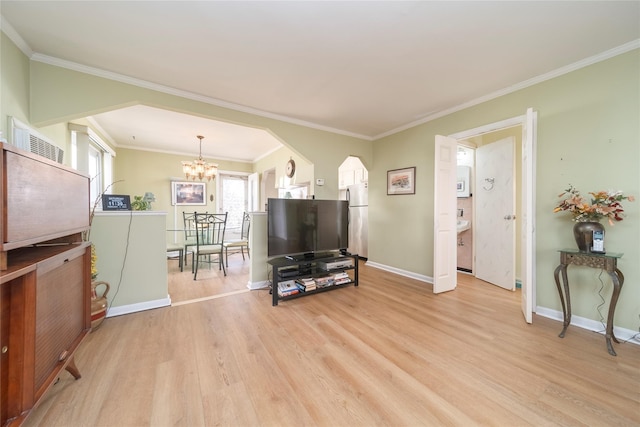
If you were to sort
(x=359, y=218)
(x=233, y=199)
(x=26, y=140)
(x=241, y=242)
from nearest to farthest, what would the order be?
1. (x=26, y=140)
2. (x=241, y=242)
3. (x=359, y=218)
4. (x=233, y=199)

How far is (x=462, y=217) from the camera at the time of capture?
Answer: 413cm

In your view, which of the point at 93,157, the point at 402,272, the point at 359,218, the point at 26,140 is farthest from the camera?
the point at 359,218

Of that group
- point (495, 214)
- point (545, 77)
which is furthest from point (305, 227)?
point (545, 77)

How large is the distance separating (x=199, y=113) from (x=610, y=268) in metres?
4.24

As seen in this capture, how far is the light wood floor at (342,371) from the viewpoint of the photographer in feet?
4.12

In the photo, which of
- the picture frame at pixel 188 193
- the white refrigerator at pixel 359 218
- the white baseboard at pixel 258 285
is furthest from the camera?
the picture frame at pixel 188 193

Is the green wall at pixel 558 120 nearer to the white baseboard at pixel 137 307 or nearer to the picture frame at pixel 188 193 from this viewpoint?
the white baseboard at pixel 137 307

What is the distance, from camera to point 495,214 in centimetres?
346

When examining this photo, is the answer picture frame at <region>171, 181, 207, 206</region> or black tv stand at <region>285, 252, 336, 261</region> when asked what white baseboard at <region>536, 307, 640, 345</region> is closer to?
black tv stand at <region>285, 252, 336, 261</region>

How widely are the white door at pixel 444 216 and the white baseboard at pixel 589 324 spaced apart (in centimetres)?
95

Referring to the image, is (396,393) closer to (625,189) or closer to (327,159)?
(625,189)

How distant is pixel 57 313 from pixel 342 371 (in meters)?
1.68

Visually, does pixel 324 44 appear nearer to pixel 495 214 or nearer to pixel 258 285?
pixel 258 285

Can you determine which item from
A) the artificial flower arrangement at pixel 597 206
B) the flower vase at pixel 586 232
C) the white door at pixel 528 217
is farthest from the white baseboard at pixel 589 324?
the artificial flower arrangement at pixel 597 206
